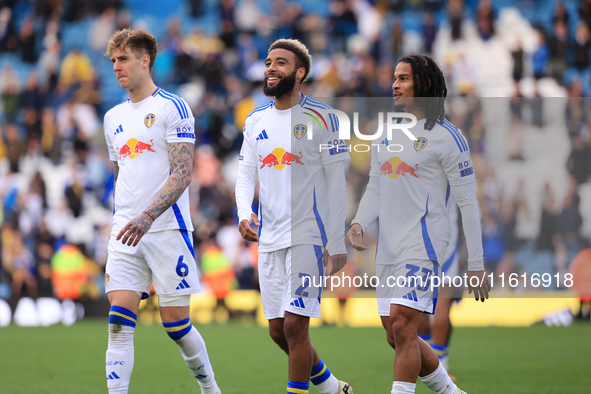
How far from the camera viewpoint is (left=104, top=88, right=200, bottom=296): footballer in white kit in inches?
211

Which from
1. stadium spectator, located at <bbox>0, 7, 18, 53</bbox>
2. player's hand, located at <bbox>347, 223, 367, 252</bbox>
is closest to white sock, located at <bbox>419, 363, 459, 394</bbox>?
player's hand, located at <bbox>347, 223, 367, 252</bbox>

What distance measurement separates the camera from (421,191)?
5.04 metres

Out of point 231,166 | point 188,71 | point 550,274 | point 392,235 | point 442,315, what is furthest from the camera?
point 188,71

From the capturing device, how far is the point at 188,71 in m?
18.6

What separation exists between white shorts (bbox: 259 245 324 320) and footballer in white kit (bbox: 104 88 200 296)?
1.87ft

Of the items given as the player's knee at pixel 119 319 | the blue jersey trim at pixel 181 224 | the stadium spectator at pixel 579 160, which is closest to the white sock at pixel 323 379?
the blue jersey trim at pixel 181 224

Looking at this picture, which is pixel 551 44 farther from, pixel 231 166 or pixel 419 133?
pixel 419 133

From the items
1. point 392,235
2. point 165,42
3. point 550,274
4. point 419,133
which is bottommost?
point 550,274

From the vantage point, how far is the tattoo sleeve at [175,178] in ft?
17.0

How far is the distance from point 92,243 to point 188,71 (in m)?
5.15

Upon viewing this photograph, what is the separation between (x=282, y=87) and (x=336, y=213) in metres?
0.97

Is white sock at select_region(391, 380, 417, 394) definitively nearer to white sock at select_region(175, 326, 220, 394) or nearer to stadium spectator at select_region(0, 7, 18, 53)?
white sock at select_region(175, 326, 220, 394)

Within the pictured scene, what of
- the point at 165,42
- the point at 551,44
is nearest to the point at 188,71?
the point at 165,42

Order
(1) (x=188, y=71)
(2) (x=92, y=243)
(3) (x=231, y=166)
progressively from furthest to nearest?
(1) (x=188, y=71)
(3) (x=231, y=166)
(2) (x=92, y=243)
